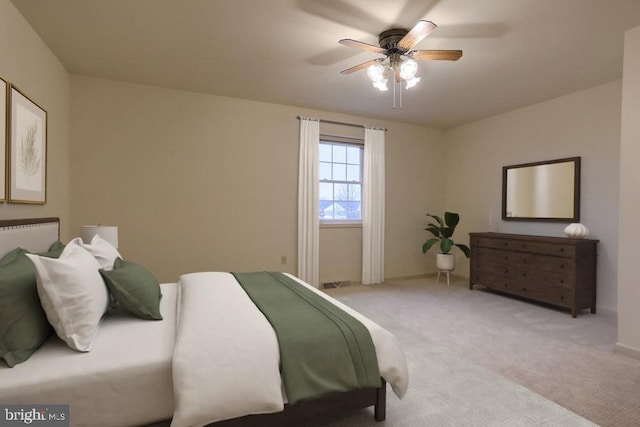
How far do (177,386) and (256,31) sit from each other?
2578 millimetres

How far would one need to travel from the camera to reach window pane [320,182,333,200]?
4.92 metres

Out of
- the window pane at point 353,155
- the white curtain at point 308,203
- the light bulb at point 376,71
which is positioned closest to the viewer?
the light bulb at point 376,71

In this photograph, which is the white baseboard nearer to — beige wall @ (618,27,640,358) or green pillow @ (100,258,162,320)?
beige wall @ (618,27,640,358)

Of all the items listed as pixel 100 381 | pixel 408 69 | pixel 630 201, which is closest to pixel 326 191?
pixel 408 69

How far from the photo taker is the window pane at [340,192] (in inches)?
197

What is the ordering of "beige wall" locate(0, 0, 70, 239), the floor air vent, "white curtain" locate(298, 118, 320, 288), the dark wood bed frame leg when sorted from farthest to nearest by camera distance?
the floor air vent < "white curtain" locate(298, 118, 320, 288) < "beige wall" locate(0, 0, 70, 239) < the dark wood bed frame leg

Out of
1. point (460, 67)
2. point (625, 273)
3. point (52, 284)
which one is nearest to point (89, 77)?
point (52, 284)

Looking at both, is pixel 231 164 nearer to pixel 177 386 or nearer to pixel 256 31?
pixel 256 31

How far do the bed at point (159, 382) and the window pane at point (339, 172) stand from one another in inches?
138

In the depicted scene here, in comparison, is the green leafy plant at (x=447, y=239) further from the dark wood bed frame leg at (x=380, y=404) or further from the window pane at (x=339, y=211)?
the dark wood bed frame leg at (x=380, y=404)

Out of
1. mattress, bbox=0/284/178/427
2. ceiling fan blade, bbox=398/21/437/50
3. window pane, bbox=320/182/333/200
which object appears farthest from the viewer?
window pane, bbox=320/182/333/200

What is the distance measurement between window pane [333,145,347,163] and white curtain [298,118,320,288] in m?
0.43

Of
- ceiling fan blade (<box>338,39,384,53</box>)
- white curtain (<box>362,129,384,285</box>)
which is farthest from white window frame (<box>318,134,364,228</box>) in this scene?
ceiling fan blade (<box>338,39,384,53</box>)

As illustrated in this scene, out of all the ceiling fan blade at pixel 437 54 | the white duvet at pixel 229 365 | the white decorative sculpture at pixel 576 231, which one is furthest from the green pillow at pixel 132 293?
the white decorative sculpture at pixel 576 231
